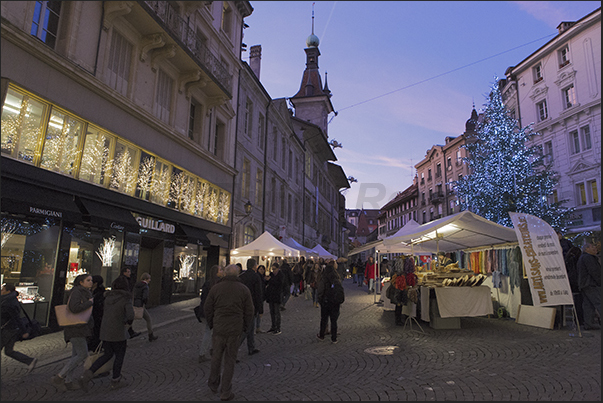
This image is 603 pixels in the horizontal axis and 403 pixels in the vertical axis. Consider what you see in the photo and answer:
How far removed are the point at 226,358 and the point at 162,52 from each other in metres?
Result: 12.0

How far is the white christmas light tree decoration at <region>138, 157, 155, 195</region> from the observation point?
1330 cm

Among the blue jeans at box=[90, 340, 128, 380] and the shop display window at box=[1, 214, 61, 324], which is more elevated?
the shop display window at box=[1, 214, 61, 324]

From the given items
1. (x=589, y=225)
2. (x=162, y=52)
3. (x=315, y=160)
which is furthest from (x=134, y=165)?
(x=315, y=160)

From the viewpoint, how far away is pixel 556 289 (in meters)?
8.69

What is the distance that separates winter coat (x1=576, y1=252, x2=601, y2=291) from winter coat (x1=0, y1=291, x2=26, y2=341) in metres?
11.1

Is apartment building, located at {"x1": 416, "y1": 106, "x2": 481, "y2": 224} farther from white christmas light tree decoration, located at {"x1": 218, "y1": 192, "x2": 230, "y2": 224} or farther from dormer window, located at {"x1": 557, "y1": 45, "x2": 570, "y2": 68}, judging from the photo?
white christmas light tree decoration, located at {"x1": 218, "y1": 192, "x2": 230, "y2": 224}

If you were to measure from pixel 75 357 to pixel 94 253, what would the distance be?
21.2 ft

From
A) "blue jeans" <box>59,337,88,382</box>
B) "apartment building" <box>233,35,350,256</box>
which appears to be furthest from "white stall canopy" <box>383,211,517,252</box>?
A: "apartment building" <box>233,35,350,256</box>

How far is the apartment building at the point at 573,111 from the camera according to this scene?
26.1 meters

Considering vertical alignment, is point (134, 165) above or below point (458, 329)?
above

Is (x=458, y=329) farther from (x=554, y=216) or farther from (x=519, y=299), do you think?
(x=554, y=216)

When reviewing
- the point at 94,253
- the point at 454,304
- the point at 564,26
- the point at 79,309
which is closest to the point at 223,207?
the point at 94,253

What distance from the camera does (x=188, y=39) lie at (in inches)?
613

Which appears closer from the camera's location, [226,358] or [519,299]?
[226,358]
